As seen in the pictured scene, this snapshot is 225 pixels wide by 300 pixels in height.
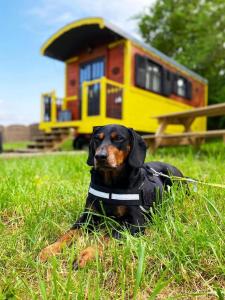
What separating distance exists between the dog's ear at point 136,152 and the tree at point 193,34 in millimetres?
14252

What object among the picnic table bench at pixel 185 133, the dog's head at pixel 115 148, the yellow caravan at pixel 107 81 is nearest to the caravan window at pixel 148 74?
the yellow caravan at pixel 107 81

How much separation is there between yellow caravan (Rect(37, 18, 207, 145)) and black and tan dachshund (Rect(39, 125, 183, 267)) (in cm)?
698

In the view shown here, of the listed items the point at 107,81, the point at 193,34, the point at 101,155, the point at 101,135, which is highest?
the point at 193,34

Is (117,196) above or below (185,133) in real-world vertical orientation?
below

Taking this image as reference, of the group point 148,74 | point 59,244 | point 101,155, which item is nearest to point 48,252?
point 59,244

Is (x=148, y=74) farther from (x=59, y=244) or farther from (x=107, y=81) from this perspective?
(x=59, y=244)

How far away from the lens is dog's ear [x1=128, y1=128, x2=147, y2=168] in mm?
1925

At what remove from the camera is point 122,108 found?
9539mm

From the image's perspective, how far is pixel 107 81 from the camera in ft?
29.4

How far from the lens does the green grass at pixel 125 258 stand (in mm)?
1244

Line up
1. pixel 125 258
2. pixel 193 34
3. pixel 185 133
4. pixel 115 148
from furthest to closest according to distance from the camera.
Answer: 1. pixel 193 34
2. pixel 185 133
3. pixel 115 148
4. pixel 125 258

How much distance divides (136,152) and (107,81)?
23.8 ft

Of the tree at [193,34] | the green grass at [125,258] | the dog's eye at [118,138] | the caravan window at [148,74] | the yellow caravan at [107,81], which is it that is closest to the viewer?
the green grass at [125,258]

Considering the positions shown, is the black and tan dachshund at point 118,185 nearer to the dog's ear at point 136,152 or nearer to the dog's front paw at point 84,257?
the dog's ear at point 136,152
